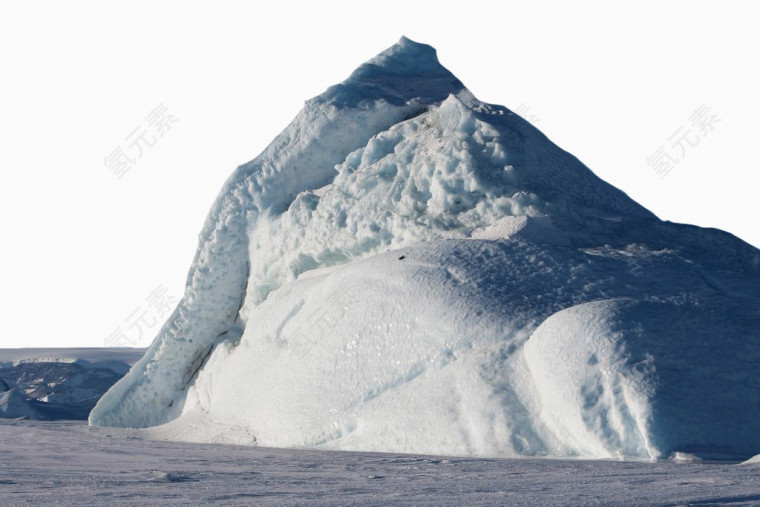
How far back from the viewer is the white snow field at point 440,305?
25.5ft

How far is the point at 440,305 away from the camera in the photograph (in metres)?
8.81

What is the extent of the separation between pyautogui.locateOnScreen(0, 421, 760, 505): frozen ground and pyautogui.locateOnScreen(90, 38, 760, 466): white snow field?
2.17 feet

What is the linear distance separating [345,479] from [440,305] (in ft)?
9.56

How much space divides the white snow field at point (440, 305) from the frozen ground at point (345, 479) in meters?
0.66

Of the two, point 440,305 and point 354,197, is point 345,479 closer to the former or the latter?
point 440,305

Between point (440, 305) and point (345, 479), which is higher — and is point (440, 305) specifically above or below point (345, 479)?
above

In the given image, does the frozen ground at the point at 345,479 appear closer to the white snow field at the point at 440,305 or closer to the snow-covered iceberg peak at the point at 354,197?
the white snow field at the point at 440,305

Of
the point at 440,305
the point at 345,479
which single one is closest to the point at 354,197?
the point at 440,305

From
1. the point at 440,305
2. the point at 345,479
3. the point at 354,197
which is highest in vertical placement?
the point at 354,197

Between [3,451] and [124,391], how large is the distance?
449 centimetres

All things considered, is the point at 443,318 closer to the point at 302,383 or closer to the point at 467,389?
the point at 467,389

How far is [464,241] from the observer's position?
377 inches

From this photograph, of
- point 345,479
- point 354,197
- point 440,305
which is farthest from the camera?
point 354,197

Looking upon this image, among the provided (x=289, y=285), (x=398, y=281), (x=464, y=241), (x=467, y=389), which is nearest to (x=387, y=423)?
(x=467, y=389)
